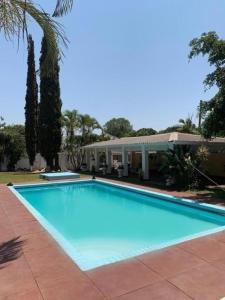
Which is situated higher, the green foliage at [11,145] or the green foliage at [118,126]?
the green foliage at [118,126]

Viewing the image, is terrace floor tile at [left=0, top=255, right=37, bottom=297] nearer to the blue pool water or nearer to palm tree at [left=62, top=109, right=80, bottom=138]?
the blue pool water

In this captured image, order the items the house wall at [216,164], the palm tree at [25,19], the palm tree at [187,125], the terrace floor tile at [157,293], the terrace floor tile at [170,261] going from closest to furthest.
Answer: the terrace floor tile at [157,293]
the terrace floor tile at [170,261]
the palm tree at [25,19]
the house wall at [216,164]
the palm tree at [187,125]

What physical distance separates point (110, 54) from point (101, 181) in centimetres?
841

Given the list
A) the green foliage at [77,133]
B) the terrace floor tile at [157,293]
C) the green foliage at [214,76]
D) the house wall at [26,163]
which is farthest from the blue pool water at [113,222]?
the house wall at [26,163]

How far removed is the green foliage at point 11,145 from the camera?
110ft

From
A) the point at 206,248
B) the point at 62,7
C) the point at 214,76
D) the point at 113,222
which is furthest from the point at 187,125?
the point at 62,7

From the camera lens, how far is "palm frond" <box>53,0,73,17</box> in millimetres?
6703

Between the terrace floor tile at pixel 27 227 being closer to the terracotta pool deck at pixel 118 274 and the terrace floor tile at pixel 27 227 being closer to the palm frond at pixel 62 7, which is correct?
the terracotta pool deck at pixel 118 274

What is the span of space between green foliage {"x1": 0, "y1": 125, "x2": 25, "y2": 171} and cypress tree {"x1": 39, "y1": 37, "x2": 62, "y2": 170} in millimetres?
5985

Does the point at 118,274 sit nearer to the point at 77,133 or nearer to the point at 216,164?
the point at 216,164

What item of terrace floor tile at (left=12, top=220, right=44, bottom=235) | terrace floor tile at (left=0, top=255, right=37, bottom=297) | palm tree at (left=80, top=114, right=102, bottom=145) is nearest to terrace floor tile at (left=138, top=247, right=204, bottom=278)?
terrace floor tile at (left=0, top=255, right=37, bottom=297)

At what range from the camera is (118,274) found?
5203 millimetres

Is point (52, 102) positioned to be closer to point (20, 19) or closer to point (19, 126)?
point (19, 126)

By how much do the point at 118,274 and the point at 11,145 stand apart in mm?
31302
